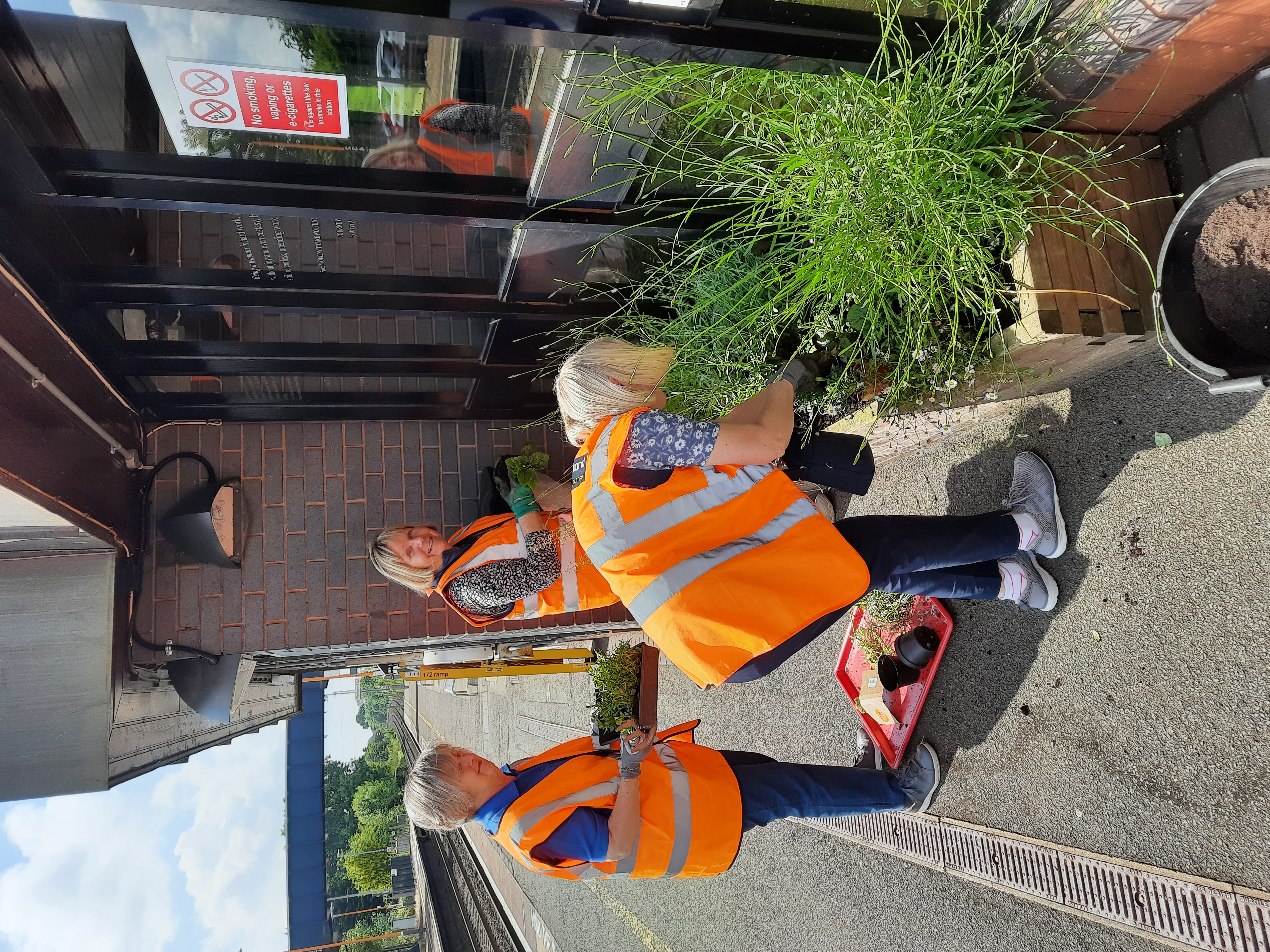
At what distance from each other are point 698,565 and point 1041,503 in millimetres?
1586

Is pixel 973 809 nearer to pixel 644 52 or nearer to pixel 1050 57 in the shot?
pixel 1050 57

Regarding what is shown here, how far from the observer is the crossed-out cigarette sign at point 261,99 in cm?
220

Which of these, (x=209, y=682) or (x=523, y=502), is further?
(x=209, y=682)

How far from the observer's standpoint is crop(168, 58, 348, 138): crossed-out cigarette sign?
7.22 feet

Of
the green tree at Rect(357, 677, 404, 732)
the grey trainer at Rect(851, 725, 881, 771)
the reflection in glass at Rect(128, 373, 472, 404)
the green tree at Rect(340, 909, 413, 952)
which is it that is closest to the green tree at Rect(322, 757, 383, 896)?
the green tree at Rect(340, 909, 413, 952)

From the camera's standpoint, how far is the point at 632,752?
3.13m

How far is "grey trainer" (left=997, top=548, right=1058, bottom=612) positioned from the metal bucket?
1057 mm

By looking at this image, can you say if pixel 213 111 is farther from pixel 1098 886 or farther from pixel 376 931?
pixel 376 931

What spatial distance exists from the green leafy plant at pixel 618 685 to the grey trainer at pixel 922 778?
5.63ft

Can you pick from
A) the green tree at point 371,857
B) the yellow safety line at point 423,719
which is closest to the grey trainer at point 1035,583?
the yellow safety line at point 423,719

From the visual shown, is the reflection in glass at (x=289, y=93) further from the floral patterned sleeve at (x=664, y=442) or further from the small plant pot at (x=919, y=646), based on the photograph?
the small plant pot at (x=919, y=646)

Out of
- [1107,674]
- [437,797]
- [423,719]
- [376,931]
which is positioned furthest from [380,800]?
[1107,674]

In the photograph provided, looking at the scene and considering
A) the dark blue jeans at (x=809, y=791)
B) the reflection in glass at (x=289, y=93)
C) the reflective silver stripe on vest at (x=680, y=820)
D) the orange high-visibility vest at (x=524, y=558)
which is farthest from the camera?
the orange high-visibility vest at (x=524, y=558)

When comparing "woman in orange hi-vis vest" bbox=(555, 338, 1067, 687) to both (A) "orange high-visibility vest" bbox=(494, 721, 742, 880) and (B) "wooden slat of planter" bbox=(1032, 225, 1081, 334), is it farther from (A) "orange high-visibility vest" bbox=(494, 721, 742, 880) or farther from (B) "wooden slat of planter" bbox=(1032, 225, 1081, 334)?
(A) "orange high-visibility vest" bbox=(494, 721, 742, 880)
